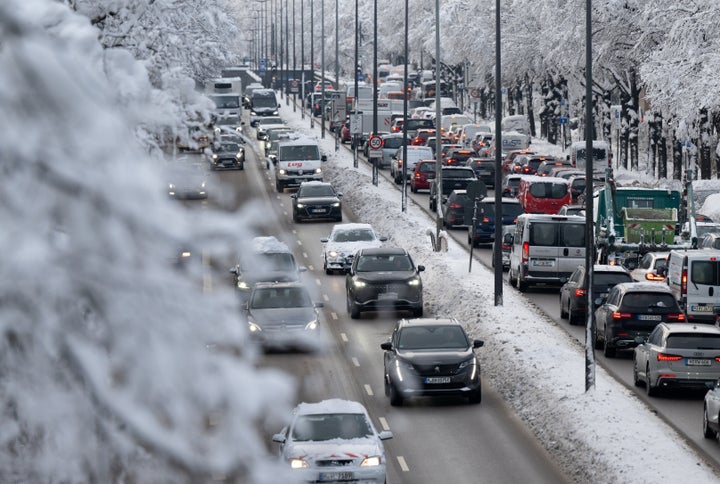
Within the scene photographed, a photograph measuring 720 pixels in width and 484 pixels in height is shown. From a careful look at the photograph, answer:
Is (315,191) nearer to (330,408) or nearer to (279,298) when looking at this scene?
(279,298)

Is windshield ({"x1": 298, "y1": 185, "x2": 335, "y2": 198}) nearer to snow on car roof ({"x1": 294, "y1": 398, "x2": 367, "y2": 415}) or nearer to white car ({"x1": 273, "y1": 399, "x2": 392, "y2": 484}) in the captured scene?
snow on car roof ({"x1": 294, "y1": 398, "x2": 367, "y2": 415})

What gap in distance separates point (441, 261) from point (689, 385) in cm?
1773

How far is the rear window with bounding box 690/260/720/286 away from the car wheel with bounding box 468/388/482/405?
315 inches

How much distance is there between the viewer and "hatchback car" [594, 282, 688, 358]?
28.4m

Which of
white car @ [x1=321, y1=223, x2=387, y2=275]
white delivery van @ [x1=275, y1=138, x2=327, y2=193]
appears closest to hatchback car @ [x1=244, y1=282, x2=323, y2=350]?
white car @ [x1=321, y1=223, x2=387, y2=275]

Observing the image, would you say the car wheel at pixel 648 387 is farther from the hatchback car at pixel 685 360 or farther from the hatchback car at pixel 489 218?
the hatchback car at pixel 489 218

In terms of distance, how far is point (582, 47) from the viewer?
67.9m

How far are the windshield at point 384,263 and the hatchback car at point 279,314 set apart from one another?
4168 millimetres

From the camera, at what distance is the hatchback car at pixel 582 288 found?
104ft

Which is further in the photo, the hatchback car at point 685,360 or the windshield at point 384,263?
the windshield at point 384,263

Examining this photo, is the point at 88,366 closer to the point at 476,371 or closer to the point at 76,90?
the point at 76,90

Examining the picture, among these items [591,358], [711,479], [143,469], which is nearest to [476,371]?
[591,358]

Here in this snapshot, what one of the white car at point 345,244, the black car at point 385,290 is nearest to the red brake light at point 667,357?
the black car at point 385,290

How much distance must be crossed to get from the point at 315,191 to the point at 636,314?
2690 cm
